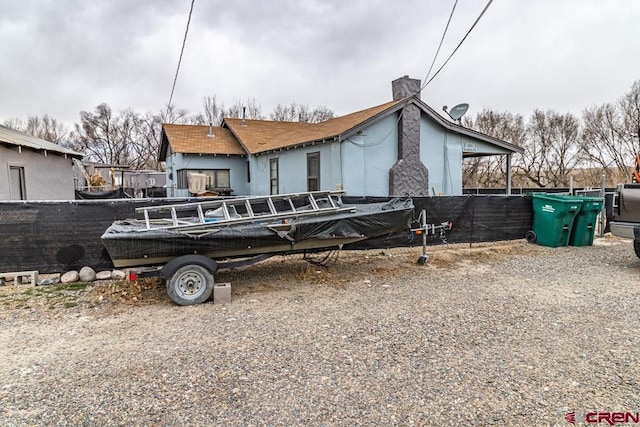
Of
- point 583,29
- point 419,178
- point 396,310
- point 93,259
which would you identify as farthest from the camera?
point 419,178

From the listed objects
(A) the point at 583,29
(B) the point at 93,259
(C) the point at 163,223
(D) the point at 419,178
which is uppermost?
(A) the point at 583,29

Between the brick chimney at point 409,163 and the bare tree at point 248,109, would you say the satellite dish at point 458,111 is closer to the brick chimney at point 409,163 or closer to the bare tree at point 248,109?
the brick chimney at point 409,163

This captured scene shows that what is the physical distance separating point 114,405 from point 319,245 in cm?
381

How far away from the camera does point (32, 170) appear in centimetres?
1308

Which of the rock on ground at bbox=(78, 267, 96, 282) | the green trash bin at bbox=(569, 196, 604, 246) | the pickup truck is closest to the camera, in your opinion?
the rock on ground at bbox=(78, 267, 96, 282)

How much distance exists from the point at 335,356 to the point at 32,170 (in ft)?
45.2

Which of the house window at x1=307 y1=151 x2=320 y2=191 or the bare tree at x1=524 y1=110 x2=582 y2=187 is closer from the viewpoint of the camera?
the house window at x1=307 y1=151 x2=320 y2=191

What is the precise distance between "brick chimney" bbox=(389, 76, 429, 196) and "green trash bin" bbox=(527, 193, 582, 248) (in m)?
3.54

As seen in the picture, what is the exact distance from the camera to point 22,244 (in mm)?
6527

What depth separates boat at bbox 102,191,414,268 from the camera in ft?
17.5

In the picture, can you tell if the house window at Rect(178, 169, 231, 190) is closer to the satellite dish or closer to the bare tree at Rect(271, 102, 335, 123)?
the satellite dish

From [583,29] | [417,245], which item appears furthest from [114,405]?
[583,29]

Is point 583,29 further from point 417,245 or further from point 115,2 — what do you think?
point 115,2

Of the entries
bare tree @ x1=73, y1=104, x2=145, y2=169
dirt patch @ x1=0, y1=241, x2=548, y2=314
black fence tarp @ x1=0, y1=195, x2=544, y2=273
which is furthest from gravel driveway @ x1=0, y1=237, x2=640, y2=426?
bare tree @ x1=73, y1=104, x2=145, y2=169
